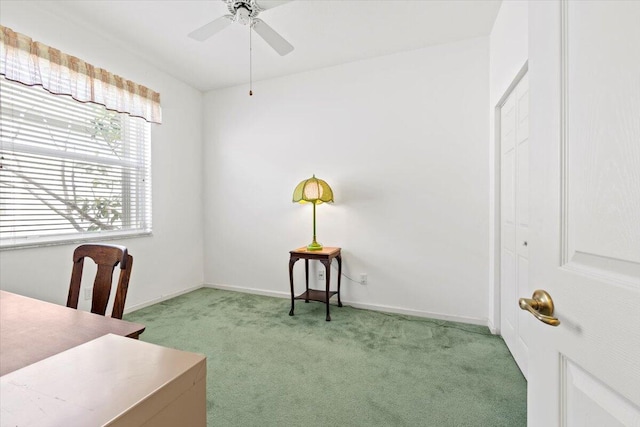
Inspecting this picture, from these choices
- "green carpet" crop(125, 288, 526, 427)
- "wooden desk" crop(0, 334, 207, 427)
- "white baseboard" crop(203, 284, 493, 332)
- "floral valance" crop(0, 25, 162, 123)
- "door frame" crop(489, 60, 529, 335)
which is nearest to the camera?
"wooden desk" crop(0, 334, 207, 427)

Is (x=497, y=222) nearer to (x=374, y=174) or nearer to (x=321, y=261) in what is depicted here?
(x=374, y=174)

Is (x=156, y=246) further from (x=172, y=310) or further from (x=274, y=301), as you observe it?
(x=274, y=301)

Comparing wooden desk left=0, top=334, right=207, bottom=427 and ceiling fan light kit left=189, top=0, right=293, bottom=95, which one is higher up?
ceiling fan light kit left=189, top=0, right=293, bottom=95

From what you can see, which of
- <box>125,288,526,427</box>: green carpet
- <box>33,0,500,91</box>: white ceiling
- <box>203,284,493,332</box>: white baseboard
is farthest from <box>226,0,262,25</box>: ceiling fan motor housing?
<box>203,284,493,332</box>: white baseboard

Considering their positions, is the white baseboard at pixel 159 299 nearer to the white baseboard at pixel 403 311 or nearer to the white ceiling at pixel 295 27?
the white baseboard at pixel 403 311

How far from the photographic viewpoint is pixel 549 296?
682 mm

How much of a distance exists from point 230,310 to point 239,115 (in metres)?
2.40

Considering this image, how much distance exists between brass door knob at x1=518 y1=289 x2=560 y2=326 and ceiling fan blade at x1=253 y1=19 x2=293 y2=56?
2.06m

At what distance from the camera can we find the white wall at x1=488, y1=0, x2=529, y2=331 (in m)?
1.80

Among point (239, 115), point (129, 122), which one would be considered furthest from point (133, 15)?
point (239, 115)

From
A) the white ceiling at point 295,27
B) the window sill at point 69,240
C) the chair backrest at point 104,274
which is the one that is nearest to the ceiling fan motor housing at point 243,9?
the white ceiling at point 295,27

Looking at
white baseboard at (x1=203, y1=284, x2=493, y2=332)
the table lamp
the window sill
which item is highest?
the table lamp

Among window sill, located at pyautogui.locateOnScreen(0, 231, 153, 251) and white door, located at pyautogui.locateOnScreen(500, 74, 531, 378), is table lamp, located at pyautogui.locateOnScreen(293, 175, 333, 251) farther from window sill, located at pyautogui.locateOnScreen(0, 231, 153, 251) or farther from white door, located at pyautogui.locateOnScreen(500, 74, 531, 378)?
A: window sill, located at pyautogui.locateOnScreen(0, 231, 153, 251)

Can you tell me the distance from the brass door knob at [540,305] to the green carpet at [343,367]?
114cm
